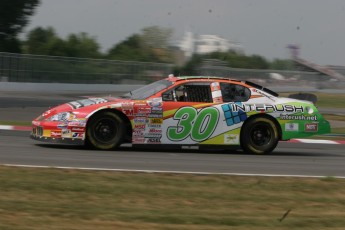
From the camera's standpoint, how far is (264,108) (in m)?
12.5

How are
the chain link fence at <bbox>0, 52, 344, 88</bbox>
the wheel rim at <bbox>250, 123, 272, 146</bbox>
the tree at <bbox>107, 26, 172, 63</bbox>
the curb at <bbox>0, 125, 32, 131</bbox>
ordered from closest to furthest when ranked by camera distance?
the wheel rim at <bbox>250, 123, 272, 146</bbox>
the curb at <bbox>0, 125, 32, 131</bbox>
the chain link fence at <bbox>0, 52, 344, 88</bbox>
the tree at <bbox>107, 26, 172, 63</bbox>

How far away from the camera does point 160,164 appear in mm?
10445

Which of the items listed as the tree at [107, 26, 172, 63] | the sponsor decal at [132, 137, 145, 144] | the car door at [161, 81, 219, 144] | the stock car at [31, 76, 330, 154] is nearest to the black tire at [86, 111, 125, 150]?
the stock car at [31, 76, 330, 154]

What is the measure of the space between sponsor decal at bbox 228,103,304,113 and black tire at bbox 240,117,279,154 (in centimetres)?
20

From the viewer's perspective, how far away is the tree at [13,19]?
4791 cm

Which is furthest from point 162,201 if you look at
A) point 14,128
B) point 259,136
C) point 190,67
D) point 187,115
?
point 190,67

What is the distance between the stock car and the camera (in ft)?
38.2

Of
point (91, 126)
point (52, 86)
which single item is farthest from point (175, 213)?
point (52, 86)

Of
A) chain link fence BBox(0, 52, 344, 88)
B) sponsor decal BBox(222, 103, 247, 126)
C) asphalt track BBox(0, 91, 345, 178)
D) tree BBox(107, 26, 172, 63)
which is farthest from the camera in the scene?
tree BBox(107, 26, 172, 63)

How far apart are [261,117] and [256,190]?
4427 mm

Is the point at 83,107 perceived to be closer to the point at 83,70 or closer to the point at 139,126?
the point at 139,126

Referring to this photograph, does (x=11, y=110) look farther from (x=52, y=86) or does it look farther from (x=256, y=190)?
(x=52, y=86)

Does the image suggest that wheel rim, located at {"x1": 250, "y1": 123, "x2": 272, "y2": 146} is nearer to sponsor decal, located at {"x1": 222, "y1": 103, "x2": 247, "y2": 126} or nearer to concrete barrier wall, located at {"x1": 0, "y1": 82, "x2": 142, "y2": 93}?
sponsor decal, located at {"x1": 222, "y1": 103, "x2": 247, "y2": 126}

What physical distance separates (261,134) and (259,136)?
59mm
